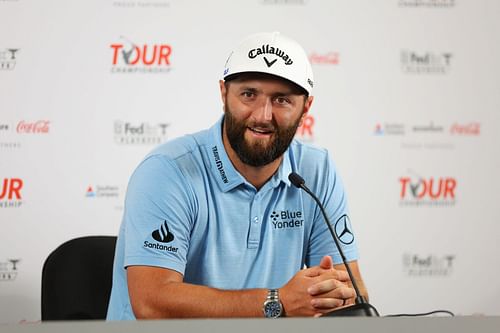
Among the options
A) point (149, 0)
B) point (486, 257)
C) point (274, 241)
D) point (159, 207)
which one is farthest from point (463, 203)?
point (159, 207)

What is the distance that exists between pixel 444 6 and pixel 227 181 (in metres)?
2.27

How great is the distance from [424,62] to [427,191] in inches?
25.4

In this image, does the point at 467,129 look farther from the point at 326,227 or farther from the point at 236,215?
the point at 236,215

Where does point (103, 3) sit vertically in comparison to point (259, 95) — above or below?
above

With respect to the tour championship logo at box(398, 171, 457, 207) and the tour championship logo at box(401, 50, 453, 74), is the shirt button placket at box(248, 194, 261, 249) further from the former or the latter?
the tour championship logo at box(401, 50, 453, 74)

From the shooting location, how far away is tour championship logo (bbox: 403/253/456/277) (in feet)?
11.8

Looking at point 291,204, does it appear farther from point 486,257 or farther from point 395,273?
point 486,257

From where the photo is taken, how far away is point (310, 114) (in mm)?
3525

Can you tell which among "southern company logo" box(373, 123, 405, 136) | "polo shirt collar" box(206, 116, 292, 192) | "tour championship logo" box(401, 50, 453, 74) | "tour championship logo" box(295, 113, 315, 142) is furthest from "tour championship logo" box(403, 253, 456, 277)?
"polo shirt collar" box(206, 116, 292, 192)

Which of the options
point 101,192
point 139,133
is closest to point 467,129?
point 139,133

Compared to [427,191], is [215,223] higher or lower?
lower

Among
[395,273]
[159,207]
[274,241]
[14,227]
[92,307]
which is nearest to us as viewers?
[159,207]

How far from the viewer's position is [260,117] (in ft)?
5.89

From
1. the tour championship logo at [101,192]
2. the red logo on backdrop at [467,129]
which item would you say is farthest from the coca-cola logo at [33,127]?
the red logo on backdrop at [467,129]
